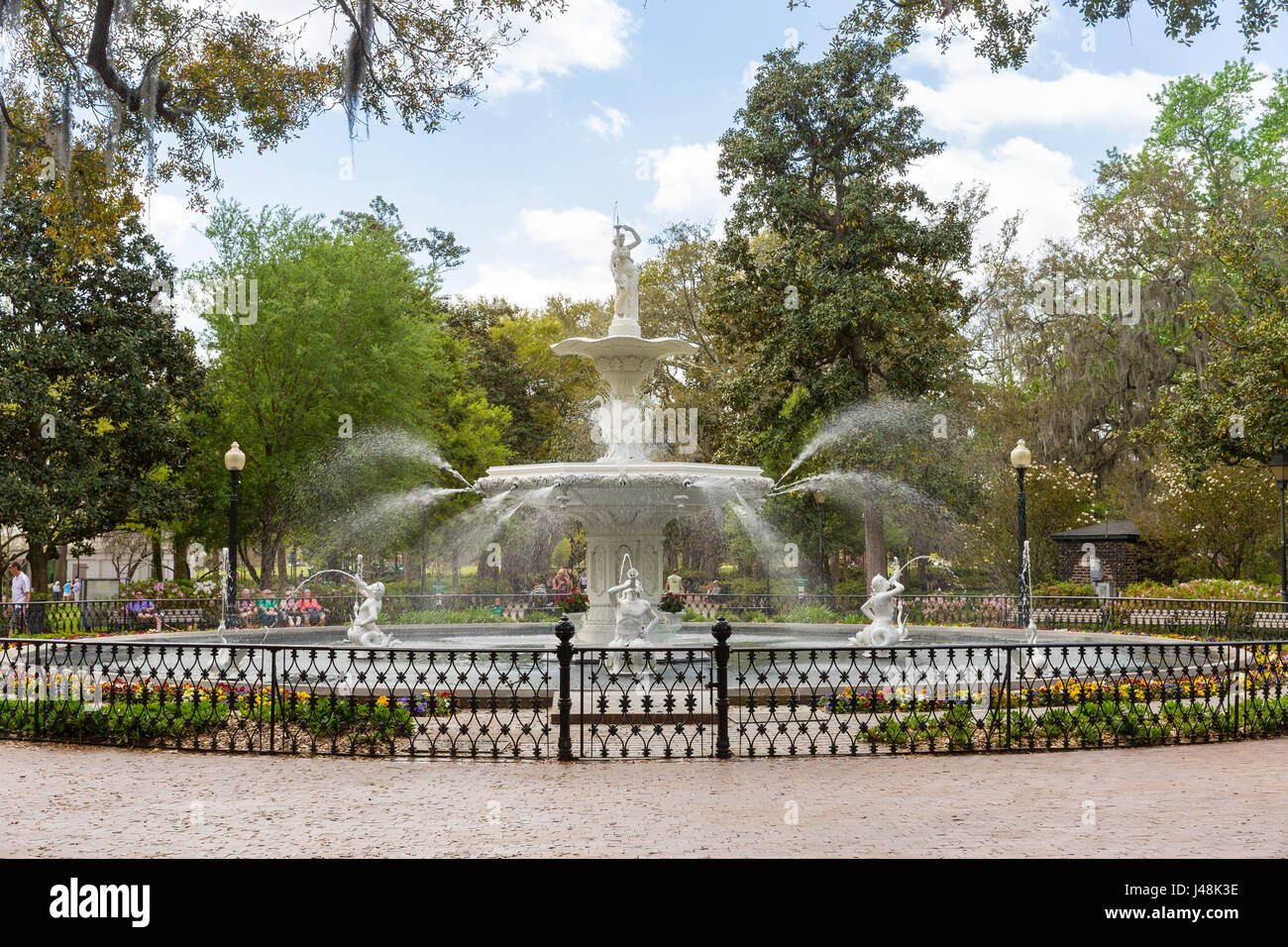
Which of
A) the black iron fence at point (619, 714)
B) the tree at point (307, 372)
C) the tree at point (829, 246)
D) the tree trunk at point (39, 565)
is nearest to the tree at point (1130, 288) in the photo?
the tree at point (829, 246)

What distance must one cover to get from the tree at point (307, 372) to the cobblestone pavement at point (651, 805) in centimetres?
2484

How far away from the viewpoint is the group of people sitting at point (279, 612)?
22094 millimetres

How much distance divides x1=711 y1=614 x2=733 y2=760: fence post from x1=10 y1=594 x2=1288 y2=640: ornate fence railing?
11.8m

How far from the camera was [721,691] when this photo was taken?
10.0m

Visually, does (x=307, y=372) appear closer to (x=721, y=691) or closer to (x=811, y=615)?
(x=811, y=615)

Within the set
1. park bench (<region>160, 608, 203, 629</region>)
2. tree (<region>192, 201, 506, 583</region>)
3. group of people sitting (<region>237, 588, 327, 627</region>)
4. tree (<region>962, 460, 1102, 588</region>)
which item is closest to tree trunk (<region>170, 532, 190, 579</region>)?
tree (<region>192, 201, 506, 583</region>)

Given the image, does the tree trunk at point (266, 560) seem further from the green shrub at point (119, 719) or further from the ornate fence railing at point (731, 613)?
the green shrub at point (119, 719)

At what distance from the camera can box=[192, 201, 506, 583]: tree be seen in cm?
3416

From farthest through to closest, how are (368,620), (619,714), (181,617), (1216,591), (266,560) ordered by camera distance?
(266,560) → (1216,591) → (181,617) → (368,620) → (619,714)

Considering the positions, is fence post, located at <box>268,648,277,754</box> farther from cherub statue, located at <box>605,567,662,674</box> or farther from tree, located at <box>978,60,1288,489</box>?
tree, located at <box>978,60,1288,489</box>

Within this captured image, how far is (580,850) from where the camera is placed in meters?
6.54

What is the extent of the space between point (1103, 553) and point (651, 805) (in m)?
27.3

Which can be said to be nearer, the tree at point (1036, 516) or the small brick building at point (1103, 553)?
the small brick building at point (1103, 553)

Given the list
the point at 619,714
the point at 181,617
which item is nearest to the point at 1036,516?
the point at 181,617
